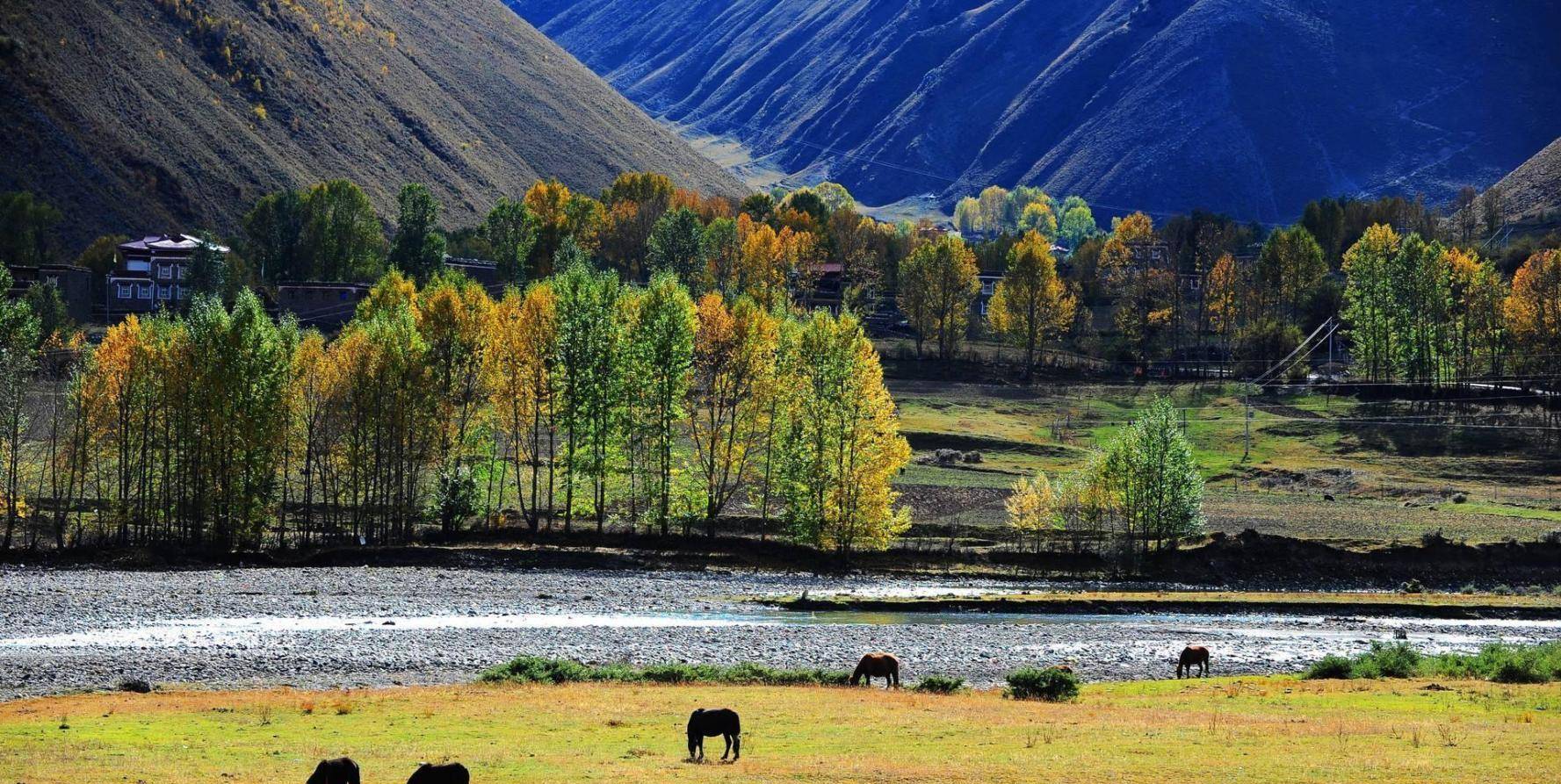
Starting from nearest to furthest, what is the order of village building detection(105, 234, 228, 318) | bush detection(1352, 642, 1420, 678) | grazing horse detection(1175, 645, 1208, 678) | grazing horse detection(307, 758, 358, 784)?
grazing horse detection(307, 758, 358, 784) < bush detection(1352, 642, 1420, 678) < grazing horse detection(1175, 645, 1208, 678) < village building detection(105, 234, 228, 318)

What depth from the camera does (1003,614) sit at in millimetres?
72562

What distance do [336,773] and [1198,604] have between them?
192ft

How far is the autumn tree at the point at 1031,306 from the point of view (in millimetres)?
171125

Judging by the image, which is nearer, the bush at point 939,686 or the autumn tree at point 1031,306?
the bush at point 939,686

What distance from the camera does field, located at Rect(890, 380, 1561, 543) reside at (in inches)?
4102

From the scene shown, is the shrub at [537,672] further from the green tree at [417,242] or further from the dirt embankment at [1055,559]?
the green tree at [417,242]

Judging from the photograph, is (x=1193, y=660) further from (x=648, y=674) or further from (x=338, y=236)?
(x=338, y=236)

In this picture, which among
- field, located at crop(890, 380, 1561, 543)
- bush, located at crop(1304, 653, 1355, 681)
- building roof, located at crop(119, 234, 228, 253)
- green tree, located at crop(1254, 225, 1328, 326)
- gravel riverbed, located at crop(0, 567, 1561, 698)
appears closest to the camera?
gravel riverbed, located at crop(0, 567, 1561, 698)

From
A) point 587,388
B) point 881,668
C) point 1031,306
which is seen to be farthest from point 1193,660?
point 1031,306

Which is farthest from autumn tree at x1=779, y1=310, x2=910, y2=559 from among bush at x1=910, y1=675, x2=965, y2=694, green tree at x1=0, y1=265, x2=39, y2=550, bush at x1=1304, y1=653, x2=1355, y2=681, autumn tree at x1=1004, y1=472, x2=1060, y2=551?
green tree at x1=0, y1=265, x2=39, y2=550

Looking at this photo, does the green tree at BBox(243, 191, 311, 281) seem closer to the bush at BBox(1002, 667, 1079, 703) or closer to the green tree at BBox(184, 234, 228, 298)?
the green tree at BBox(184, 234, 228, 298)

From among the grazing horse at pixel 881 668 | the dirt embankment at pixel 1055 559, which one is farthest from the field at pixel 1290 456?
the grazing horse at pixel 881 668

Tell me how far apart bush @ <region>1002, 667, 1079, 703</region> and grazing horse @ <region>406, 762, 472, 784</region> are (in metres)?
22.6

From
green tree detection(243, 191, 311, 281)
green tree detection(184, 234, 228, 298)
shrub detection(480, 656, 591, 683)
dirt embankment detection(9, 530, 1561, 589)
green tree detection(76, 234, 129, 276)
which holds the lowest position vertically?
shrub detection(480, 656, 591, 683)
